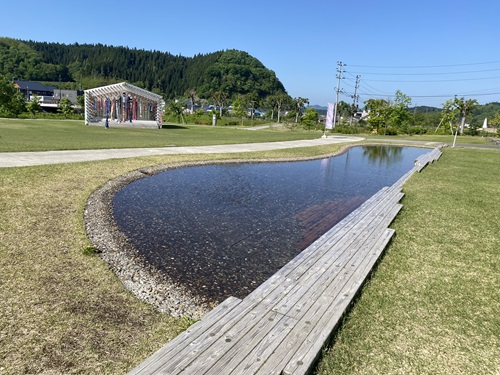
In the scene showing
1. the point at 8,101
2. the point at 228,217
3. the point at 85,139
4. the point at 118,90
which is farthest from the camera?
the point at 8,101

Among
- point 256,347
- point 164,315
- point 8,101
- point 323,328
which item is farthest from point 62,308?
point 8,101

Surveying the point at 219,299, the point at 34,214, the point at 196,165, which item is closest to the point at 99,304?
the point at 219,299

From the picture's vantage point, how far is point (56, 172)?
38.0 feet

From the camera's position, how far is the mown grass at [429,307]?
3.58 meters

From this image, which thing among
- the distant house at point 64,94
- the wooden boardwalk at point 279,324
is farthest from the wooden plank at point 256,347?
the distant house at point 64,94

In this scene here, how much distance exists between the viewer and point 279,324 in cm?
386

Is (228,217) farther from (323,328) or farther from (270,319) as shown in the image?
(323,328)

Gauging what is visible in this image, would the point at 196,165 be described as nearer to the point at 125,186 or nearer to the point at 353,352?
the point at 125,186

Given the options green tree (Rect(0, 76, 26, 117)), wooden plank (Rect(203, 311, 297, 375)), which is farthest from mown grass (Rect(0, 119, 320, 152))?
green tree (Rect(0, 76, 26, 117))

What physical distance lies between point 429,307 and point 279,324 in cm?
239

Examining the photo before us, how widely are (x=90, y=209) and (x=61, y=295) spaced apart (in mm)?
4253

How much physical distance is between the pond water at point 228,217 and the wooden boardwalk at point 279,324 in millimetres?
866

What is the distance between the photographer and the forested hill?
156250mm

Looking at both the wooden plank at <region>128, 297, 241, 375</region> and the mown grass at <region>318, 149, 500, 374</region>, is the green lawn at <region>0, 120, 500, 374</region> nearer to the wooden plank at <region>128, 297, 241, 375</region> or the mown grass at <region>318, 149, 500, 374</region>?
the mown grass at <region>318, 149, 500, 374</region>
